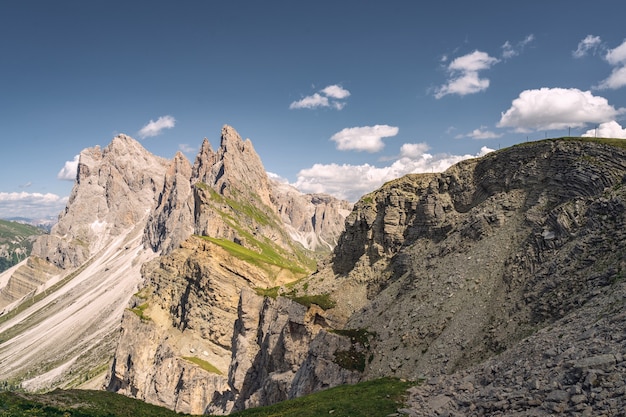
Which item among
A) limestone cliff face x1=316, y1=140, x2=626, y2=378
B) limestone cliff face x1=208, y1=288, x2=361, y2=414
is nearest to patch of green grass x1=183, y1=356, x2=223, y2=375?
limestone cliff face x1=208, y1=288, x2=361, y2=414

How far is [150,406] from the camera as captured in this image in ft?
138

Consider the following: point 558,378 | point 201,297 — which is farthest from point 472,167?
point 201,297

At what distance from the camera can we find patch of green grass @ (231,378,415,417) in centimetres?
3453

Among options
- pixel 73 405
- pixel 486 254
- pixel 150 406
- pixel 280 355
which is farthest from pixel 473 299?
pixel 280 355

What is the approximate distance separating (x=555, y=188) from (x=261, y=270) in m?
112

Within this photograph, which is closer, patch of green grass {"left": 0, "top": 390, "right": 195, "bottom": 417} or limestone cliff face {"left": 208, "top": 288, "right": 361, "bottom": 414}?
patch of green grass {"left": 0, "top": 390, "right": 195, "bottom": 417}

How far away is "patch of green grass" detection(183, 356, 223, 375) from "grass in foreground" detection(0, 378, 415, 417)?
3342 inches

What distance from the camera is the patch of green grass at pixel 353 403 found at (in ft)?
113

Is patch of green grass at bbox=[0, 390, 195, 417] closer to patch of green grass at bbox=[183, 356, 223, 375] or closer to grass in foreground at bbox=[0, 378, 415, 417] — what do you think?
grass in foreground at bbox=[0, 378, 415, 417]

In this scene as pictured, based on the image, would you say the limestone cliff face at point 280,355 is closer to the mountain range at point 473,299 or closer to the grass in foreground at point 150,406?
the mountain range at point 473,299

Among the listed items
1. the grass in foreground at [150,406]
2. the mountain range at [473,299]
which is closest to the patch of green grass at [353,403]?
the grass in foreground at [150,406]

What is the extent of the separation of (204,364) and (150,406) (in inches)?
3624

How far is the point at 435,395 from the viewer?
3391 cm

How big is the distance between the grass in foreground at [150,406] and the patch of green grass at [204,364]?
84887mm
